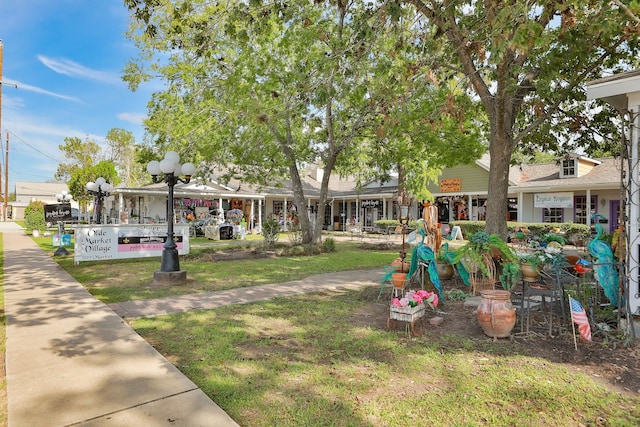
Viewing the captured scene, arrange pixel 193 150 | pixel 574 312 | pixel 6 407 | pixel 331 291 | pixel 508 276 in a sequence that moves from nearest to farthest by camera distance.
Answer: pixel 6 407, pixel 574 312, pixel 508 276, pixel 331 291, pixel 193 150

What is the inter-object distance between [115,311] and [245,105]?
801 cm

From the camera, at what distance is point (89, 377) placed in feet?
11.8

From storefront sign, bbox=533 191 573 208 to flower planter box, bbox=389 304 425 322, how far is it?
19.5 m

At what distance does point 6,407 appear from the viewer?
306 centimetres

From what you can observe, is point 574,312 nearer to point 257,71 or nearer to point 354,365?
point 354,365

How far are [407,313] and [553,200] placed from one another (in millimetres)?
20087

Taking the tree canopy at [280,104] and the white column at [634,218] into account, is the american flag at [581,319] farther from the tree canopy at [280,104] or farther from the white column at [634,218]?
the tree canopy at [280,104]

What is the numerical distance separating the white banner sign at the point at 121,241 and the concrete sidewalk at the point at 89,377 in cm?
489

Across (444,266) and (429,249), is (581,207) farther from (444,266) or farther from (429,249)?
(429,249)

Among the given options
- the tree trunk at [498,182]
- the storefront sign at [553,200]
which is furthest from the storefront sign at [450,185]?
the tree trunk at [498,182]

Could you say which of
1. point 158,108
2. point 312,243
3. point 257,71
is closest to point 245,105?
point 257,71

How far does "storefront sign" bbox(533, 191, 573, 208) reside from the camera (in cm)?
2047

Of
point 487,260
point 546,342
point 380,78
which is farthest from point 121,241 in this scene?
point 546,342

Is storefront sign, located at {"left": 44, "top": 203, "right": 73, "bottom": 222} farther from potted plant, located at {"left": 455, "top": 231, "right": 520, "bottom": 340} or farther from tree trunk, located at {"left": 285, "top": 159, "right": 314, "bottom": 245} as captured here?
potted plant, located at {"left": 455, "top": 231, "right": 520, "bottom": 340}
